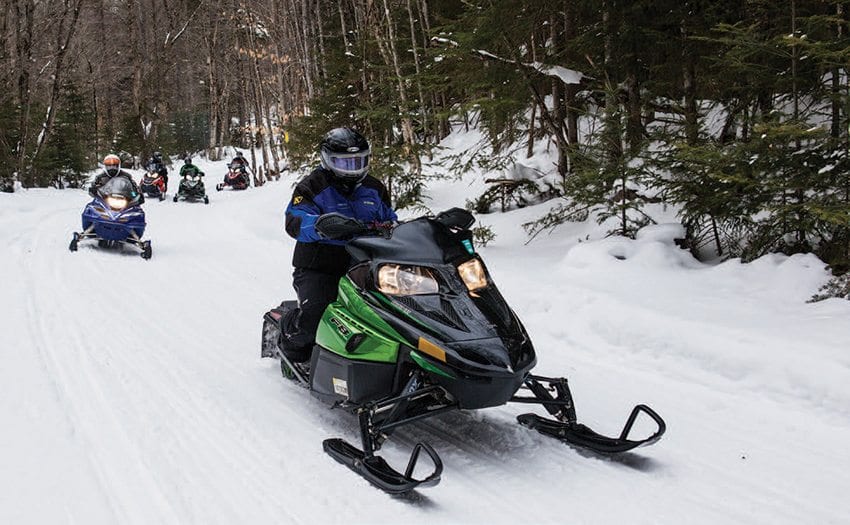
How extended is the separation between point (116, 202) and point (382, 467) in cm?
890

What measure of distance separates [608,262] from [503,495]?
4.44 metres

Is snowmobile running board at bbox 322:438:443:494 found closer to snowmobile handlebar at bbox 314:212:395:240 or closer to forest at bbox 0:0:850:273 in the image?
snowmobile handlebar at bbox 314:212:395:240

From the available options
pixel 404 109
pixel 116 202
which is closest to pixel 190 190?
pixel 116 202

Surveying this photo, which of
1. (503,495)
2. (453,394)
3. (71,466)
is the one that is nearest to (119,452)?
(71,466)

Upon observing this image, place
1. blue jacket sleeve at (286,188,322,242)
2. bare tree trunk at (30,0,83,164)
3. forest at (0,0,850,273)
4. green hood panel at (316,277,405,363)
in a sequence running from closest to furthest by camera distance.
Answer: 1. green hood panel at (316,277,405,363)
2. blue jacket sleeve at (286,188,322,242)
3. forest at (0,0,850,273)
4. bare tree trunk at (30,0,83,164)

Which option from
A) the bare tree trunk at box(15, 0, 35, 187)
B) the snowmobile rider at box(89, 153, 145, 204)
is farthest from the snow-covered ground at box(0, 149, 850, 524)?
the bare tree trunk at box(15, 0, 35, 187)

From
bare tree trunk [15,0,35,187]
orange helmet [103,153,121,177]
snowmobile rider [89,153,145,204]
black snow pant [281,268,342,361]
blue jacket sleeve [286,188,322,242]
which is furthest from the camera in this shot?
bare tree trunk [15,0,35,187]

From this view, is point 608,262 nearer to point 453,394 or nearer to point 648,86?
point 648,86

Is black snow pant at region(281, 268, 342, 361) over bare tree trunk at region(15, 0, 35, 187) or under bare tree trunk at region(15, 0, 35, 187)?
under

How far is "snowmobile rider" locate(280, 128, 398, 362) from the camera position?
4094mm

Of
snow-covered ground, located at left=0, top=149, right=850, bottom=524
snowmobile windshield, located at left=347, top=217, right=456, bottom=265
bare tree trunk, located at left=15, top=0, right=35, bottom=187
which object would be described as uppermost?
bare tree trunk, located at left=15, top=0, right=35, bottom=187

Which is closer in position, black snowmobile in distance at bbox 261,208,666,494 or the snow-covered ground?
the snow-covered ground

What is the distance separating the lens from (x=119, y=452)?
3.44 metres

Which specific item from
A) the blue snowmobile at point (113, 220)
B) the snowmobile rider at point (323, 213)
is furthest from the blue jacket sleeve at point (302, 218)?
the blue snowmobile at point (113, 220)
